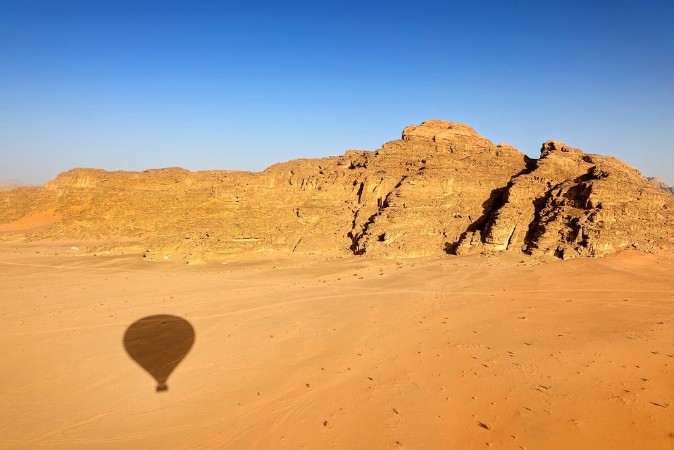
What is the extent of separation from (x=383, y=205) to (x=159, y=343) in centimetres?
2056

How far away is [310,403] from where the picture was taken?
7969 mm

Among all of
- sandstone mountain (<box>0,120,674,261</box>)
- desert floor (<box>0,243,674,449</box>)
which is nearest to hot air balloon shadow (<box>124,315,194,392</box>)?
desert floor (<box>0,243,674,449</box>)

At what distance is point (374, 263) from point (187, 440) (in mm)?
16484

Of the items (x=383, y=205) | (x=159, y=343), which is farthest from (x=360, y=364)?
(x=383, y=205)

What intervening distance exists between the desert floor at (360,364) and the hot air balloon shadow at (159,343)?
26 centimetres

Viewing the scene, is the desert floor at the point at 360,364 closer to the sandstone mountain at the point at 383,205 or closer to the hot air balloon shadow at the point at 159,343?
the hot air balloon shadow at the point at 159,343

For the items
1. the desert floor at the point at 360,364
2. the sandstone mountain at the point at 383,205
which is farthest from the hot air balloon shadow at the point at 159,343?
the sandstone mountain at the point at 383,205

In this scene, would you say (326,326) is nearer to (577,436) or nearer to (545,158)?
(577,436)

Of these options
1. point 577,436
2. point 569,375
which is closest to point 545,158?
point 569,375

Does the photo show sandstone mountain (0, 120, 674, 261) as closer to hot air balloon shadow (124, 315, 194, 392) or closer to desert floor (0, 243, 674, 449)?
desert floor (0, 243, 674, 449)

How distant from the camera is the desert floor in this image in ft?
22.8

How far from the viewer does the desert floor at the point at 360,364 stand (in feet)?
22.8

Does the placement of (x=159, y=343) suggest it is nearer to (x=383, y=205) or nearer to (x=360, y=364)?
(x=360, y=364)

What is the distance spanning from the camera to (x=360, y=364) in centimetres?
973
